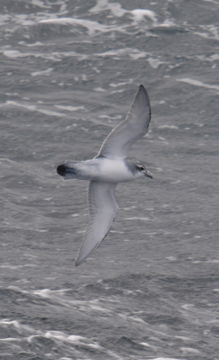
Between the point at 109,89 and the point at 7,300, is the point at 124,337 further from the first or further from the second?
the point at 109,89

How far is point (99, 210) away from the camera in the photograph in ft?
64.0

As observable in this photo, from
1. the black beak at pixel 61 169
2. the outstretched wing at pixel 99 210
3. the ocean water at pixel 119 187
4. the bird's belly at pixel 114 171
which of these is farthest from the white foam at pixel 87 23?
the black beak at pixel 61 169

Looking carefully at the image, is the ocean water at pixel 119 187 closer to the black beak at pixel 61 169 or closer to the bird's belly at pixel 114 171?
the bird's belly at pixel 114 171

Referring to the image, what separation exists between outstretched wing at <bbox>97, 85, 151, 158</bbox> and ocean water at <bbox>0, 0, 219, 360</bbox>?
338 centimetres

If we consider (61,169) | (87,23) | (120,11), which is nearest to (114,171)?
(61,169)

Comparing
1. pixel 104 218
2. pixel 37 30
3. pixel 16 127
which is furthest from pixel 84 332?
pixel 37 30

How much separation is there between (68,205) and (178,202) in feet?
7.81

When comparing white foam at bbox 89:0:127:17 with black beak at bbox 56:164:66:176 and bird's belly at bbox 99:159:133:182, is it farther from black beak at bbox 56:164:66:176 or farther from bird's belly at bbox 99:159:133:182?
black beak at bbox 56:164:66:176

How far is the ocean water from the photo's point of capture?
68.9 feet

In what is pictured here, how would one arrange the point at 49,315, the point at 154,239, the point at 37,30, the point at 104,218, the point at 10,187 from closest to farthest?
the point at 104,218 < the point at 49,315 < the point at 154,239 < the point at 10,187 < the point at 37,30

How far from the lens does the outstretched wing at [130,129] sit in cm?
1888

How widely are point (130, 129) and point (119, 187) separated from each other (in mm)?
8446

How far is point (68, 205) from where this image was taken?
26.2 metres

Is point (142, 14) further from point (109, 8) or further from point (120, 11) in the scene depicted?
point (109, 8)
